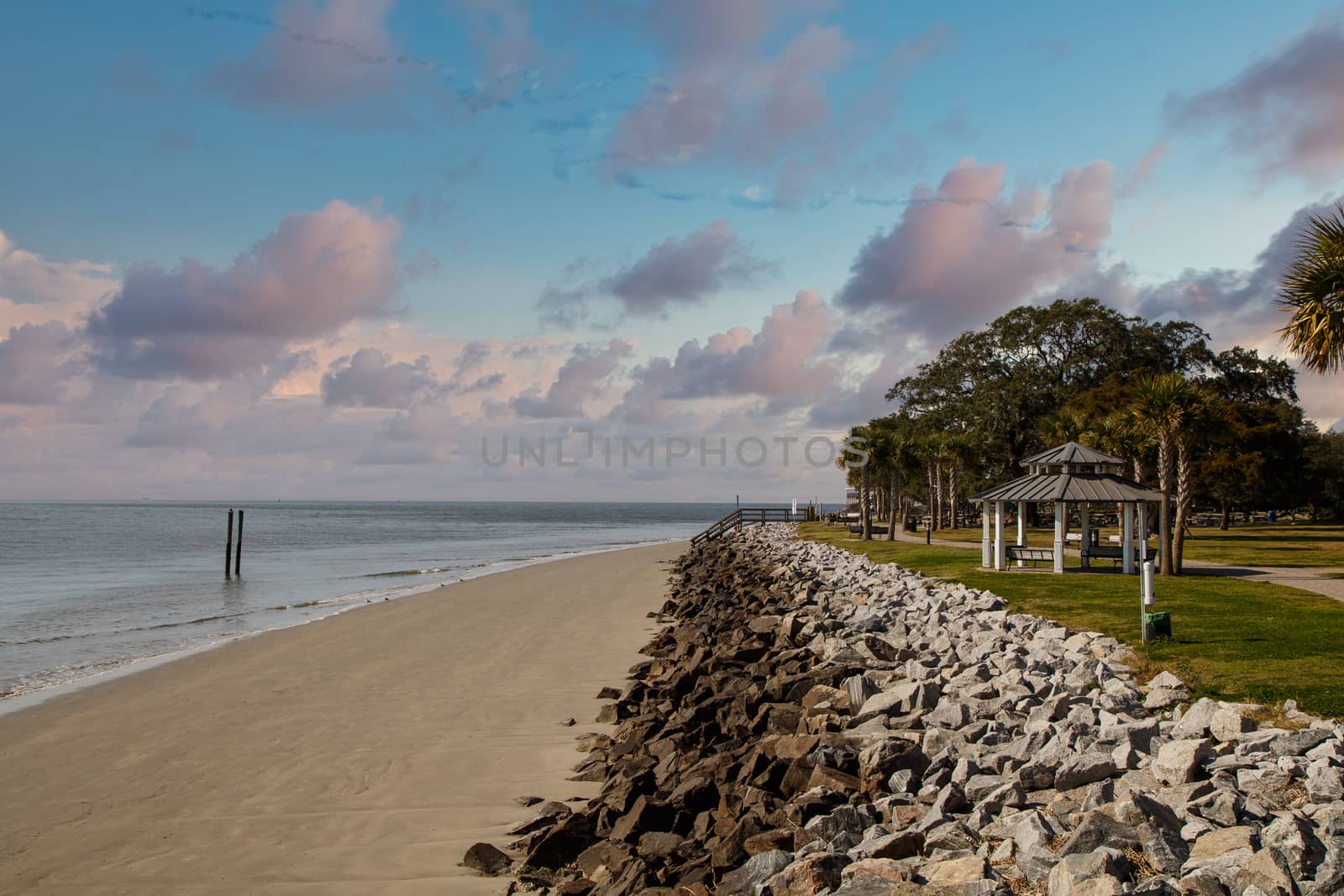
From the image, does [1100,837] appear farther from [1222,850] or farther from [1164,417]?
[1164,417]

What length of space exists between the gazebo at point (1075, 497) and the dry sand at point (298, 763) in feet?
35.0

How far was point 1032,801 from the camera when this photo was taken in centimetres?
553

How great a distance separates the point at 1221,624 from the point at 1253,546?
2564 centimetres

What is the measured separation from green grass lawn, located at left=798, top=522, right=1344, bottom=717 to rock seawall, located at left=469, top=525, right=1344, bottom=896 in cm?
92

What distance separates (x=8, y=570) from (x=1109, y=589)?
41.0 m

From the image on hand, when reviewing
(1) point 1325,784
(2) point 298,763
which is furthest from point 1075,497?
(2) point 298,763

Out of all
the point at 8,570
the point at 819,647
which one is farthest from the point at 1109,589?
the point at 8,570

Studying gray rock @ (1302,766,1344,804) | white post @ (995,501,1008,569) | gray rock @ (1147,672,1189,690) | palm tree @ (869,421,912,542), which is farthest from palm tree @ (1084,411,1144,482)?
gray rock @ (1302,766,1344,804)

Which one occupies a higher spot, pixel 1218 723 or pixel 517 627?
pixel 1218 723

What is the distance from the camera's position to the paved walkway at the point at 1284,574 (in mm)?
17756

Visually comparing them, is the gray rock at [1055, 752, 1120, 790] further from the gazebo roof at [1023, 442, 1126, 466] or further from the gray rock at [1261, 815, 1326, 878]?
the gazebo roof at [1023, 442, 1126, 466]

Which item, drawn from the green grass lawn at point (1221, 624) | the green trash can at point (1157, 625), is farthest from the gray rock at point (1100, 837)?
the green trash can at point (1157, 625)

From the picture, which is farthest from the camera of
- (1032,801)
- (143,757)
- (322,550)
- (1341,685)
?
(322,550)

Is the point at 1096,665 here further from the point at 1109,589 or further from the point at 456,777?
the point at 1109,589
